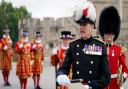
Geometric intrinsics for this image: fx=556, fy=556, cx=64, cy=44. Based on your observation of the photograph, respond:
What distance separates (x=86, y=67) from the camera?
5.50 metres

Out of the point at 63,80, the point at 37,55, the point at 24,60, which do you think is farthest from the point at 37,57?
the point at 63,80

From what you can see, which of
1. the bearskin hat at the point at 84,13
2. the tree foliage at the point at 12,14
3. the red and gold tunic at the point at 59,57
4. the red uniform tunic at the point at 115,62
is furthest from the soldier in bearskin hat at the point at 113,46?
the tree foliage at the point at 12,14

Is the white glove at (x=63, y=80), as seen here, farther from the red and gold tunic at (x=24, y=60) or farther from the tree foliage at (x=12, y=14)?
the tree foliage at (x=12, y=14)

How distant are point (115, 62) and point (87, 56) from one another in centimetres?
183

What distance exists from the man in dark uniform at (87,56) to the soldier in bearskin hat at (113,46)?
1.65m

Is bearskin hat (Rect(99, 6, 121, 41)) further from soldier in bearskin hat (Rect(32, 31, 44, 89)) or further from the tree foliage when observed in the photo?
the tree foliage

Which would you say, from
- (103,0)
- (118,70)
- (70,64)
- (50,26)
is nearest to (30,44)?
(118,70)

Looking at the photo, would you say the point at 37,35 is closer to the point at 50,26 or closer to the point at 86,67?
the point at 86,67

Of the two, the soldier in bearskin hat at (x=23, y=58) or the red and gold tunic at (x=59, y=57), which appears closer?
the red and gold tunic at (x=59, y=57)

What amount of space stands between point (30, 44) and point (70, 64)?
30.9ft

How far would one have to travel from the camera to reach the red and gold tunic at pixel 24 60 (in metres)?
14.5

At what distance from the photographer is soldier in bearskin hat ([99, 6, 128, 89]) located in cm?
725

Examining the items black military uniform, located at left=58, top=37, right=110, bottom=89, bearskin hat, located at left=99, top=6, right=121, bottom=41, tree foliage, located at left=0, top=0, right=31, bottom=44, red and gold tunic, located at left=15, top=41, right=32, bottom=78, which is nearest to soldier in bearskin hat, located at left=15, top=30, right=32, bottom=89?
red and gold tunic, located at left=15, top=41, right=32, bottom=78

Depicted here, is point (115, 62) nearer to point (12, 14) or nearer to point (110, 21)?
point (110, 21)
